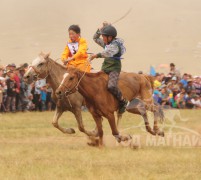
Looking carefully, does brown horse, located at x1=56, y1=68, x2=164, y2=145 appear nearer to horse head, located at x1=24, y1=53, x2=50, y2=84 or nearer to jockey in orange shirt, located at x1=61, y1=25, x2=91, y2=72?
jockey in orange shirt, located at x1=61, y1=25, x2=91, y2=72

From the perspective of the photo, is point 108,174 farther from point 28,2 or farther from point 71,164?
point 28,2

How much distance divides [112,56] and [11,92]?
11.5 meters

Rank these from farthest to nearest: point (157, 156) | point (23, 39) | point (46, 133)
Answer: point (23, 39) → point (46, 133) → point (157, 156)

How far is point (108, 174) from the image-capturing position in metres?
9.66

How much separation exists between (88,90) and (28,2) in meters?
75.1

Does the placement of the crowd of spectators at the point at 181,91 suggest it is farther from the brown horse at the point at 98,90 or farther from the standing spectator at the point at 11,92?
the brown horse at the point at 98,90

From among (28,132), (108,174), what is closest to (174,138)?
(28,132)

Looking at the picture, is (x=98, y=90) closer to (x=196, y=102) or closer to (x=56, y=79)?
(x=56, y=79)

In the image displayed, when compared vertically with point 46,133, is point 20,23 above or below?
above

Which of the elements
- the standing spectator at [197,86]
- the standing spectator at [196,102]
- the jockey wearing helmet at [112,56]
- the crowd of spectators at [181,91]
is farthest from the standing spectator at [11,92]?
the jockey wearing helmet at [112,56]

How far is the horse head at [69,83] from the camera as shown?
12.2 meters

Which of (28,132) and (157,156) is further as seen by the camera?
(28,132)

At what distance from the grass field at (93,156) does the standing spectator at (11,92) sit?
5.76m

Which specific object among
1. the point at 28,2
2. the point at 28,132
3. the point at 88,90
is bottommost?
the point at 28,132
